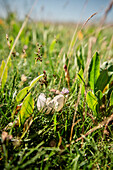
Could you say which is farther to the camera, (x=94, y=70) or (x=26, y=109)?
(x=94, y=70)

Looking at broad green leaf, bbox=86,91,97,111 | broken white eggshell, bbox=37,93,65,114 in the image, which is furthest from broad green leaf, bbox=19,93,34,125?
broad green leaf, bbox=86,91,97,111

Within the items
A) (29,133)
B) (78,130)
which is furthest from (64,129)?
(29,133)

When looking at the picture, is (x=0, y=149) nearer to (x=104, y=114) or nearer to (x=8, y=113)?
(x=8, y=113)

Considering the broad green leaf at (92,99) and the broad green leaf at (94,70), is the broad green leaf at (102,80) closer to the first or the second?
the broad green leaf at (94,70)

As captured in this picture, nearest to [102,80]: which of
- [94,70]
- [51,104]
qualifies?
[94,70]

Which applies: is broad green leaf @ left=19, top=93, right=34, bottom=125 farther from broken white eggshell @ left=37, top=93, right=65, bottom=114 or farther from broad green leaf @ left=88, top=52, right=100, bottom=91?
broad green leaf @ left=88, top=52, right=100, bottom=91

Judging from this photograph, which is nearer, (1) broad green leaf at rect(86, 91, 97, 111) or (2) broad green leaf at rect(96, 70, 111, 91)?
(1) broad green leaf at rect(86, 91, 97, 111)

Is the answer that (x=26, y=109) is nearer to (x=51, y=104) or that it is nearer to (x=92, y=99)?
(x=51, y=104)

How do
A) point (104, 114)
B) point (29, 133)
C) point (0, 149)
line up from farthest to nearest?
point (104, 114) → point (29, 133) → point (0, 149)
